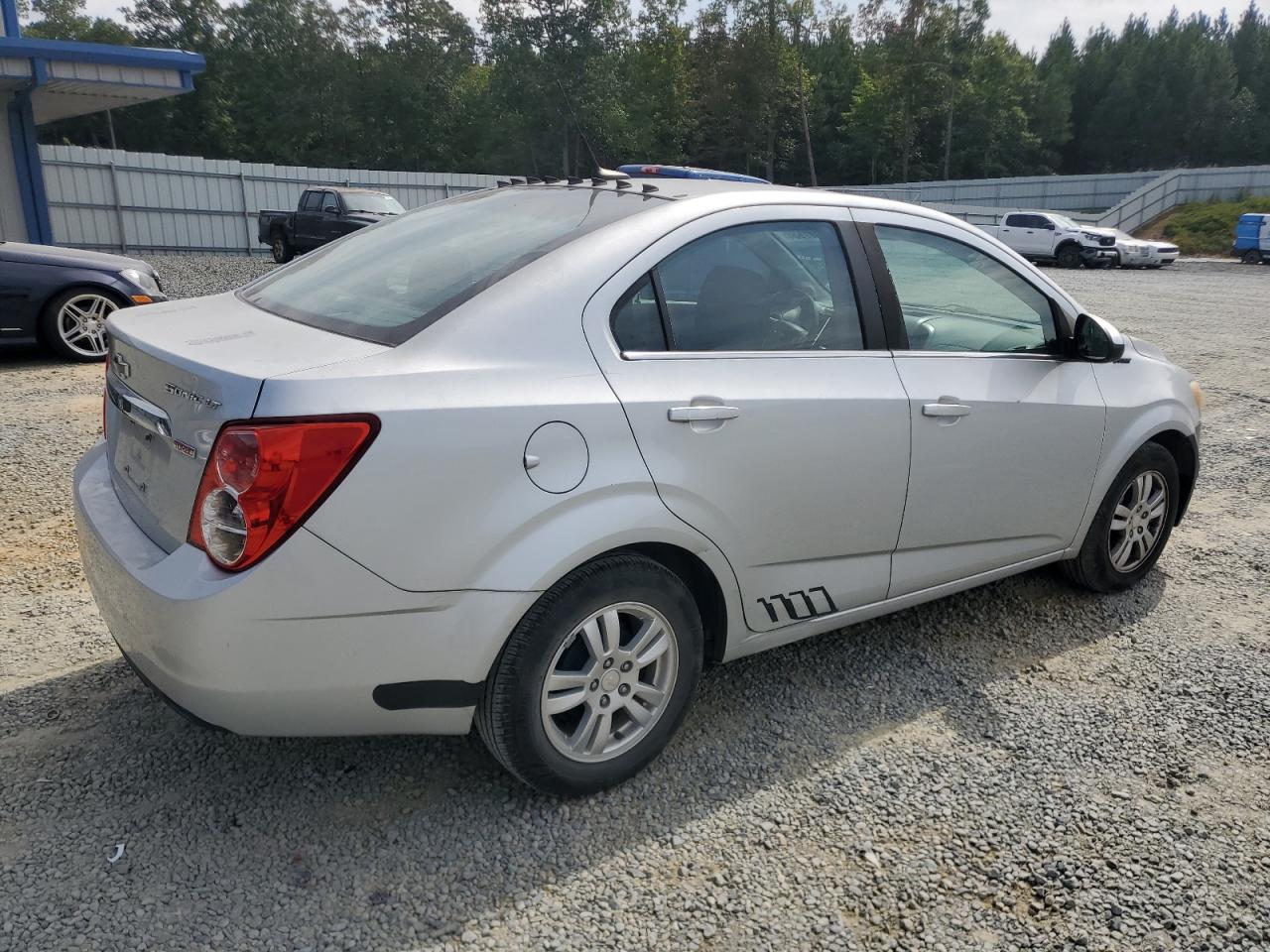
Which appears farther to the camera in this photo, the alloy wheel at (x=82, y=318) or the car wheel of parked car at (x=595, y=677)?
the alloy wheel at (x=82, y=318)

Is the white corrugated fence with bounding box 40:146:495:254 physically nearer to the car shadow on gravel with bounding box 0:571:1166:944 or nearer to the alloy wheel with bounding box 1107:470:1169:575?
the alloy wheel with bounding box 1107:470:1169:575

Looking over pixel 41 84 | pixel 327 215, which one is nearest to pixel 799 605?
pixel 41 84

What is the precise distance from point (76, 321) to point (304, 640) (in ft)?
24.7

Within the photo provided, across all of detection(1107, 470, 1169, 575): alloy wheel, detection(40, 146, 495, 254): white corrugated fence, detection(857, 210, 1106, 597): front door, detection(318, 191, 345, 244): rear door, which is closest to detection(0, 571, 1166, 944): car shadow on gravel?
detection(857, 210, 1106, 597): front door

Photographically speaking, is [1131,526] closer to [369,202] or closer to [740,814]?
[740,814]

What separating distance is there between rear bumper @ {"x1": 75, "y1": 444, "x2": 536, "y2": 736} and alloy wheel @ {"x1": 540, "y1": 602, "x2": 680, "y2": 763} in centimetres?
24

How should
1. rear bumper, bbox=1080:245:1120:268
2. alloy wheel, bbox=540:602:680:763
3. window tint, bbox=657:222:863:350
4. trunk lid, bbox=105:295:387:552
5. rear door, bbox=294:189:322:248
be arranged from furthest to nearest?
rear bumper, bbox=1080:245:1120:268 → rear door, bbox=294:189:322:248 → window tint, bbox=657:222:863:350 → alloy wheel, bbox=540:602:680:763 → trunk lid, bbox=105:295:387:552

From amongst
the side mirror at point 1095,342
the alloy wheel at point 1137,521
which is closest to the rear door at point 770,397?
the side mirror at point 1095,342

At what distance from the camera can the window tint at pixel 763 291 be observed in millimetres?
2830

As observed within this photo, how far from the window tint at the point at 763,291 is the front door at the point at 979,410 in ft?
0.70

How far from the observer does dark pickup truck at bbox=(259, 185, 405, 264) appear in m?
19.5

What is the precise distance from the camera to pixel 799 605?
10.2 feet

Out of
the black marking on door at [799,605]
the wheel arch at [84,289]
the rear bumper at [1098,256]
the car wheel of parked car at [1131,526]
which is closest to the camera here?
the black marking on door at [799,605]

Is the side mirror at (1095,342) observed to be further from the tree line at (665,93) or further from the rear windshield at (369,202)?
the tree line at (665,93)
